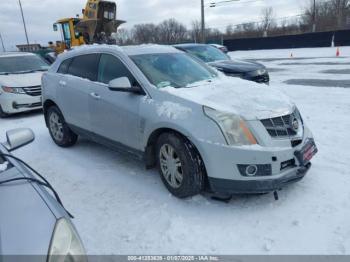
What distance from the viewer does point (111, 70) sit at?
4.43 metres

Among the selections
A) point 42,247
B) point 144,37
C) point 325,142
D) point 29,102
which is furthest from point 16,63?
point 144,37

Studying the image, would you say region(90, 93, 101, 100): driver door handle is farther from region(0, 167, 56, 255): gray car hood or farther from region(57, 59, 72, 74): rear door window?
region(0, 167, 56, 255): gray car hood

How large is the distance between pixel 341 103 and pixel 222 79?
452cm

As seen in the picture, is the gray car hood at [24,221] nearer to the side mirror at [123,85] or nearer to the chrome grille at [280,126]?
the side mirror at [123,85]

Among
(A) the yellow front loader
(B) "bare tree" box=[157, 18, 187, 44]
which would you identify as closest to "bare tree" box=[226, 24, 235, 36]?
(B) "bare tree" box=[157, 18, 187, 44]

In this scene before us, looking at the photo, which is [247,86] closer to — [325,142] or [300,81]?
[325,142]

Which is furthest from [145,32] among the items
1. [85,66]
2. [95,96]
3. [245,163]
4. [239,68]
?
[245,163]

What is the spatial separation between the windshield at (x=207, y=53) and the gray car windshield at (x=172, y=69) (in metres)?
5.04

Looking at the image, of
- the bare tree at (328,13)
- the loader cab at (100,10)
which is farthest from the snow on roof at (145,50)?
the bare tree at (328,13)

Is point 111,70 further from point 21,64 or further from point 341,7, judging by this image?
point 341,7

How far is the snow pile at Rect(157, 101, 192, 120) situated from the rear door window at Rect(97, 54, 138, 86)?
2.05 ft

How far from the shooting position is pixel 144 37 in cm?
6519

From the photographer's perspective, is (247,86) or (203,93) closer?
(203,93)

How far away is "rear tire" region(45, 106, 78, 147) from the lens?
5547mm
